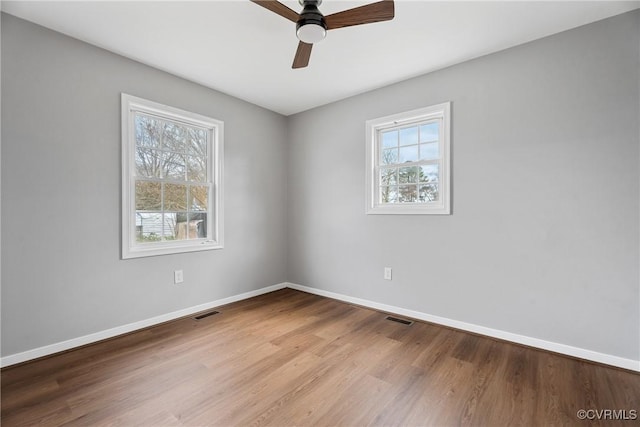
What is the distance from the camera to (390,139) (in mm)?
3457

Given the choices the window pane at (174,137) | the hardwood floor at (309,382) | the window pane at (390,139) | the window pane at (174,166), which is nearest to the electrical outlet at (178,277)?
the hardwood floor at (309,382)

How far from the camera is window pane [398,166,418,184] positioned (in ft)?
10.6

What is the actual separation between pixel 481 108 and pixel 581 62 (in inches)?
28.8

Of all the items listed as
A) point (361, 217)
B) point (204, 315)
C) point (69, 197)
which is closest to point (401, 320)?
point (361, 217)

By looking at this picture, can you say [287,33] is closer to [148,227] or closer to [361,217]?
[361,217]

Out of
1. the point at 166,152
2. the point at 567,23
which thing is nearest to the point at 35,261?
the point at 166,152

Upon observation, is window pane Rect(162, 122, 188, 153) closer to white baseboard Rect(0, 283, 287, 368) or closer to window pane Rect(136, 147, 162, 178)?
window pane Rect(136, 147, 162, 178)

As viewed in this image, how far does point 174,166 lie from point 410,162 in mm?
2614

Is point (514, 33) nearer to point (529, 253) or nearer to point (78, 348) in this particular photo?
point (529, 253)

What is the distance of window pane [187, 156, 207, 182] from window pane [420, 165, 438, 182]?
251 cm

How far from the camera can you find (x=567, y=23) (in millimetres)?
2271

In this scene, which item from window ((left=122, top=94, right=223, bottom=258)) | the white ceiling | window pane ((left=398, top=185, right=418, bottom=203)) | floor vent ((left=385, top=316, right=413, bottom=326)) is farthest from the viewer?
window pane ((left=398, top=185, right=418, bottom=203))

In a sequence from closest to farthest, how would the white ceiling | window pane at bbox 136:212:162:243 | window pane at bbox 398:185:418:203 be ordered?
the white ceiling
window pane at bbox 136:212:162:243
window pane at bbox 398:185:418:203

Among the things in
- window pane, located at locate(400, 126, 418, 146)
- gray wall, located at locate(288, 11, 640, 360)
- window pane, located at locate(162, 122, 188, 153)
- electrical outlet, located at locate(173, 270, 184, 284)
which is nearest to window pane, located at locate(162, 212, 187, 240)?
electrical outlet, located at locate(173, 270, 184, 284)
